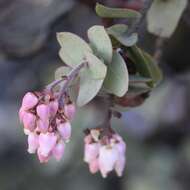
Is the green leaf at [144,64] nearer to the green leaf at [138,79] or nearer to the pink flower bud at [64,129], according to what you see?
the green leaf at [138,79]

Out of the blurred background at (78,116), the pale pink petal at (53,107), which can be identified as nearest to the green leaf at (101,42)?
the pale pink petal at (53,107)

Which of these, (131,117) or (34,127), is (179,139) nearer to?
(131,117)

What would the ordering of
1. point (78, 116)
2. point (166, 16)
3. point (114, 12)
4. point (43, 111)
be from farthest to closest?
1. point (78, 116)
2. point (166, 16)
3. point (114, 12)
4. point (43, 111)

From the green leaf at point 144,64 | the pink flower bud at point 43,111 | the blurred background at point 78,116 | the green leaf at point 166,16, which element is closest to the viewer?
the pink flower bud at point 43,111

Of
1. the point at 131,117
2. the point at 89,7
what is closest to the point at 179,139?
the point at 131,117

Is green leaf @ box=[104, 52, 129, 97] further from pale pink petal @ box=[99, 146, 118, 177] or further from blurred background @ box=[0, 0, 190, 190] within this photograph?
blurred background @ box=[0, 0, 190, 190]

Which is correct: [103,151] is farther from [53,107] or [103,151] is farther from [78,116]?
[78,116]

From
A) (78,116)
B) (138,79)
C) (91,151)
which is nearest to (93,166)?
(91,151)
